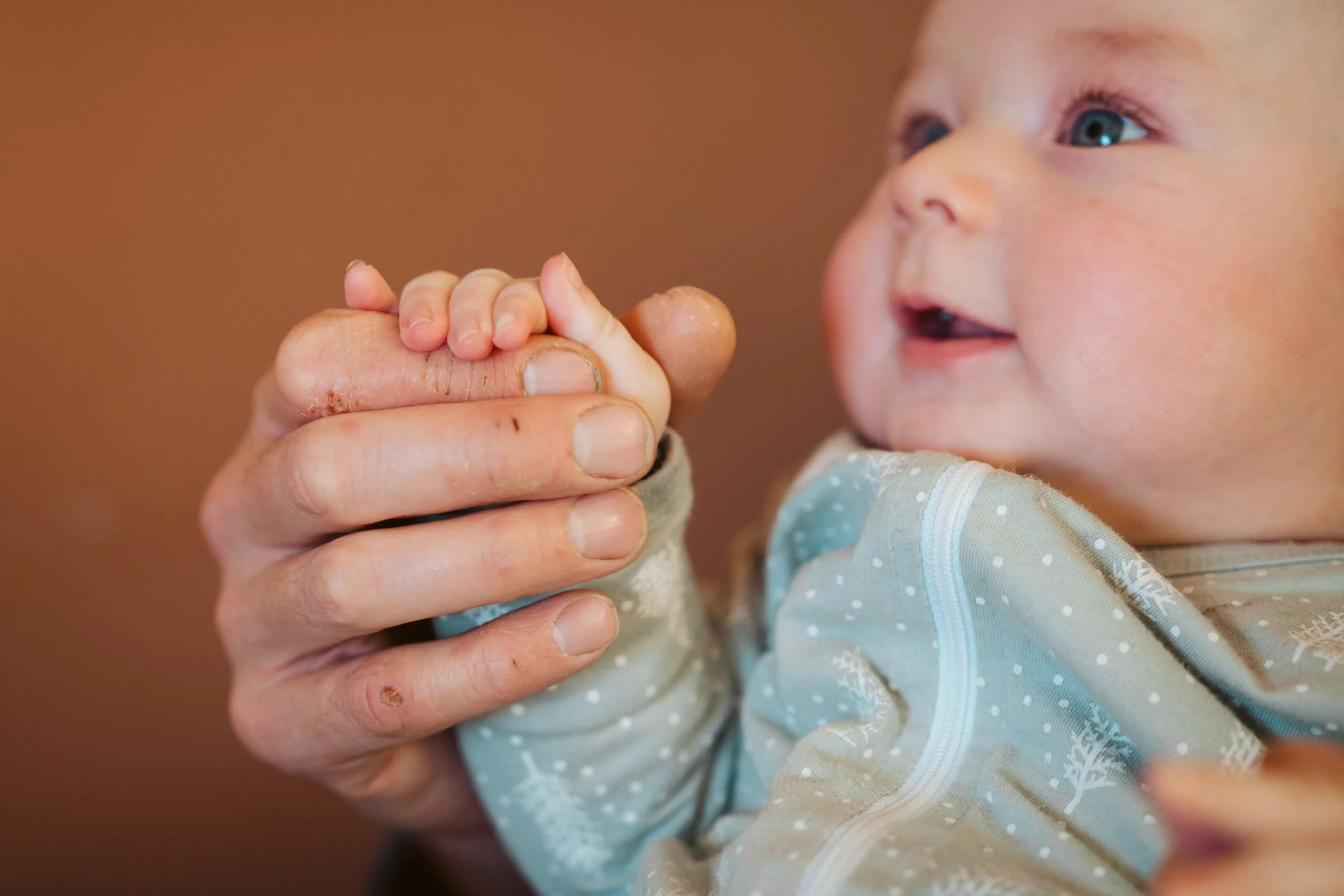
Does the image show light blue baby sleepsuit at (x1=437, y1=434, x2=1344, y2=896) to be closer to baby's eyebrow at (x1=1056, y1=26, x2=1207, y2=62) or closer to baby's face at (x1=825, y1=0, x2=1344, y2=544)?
baby's face at (x1=825, y1=0, x2=1344, y2=544)

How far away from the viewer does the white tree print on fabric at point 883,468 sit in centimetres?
58

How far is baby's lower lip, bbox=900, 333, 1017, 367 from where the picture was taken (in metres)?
0.63

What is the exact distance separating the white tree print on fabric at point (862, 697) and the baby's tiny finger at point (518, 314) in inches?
11.7

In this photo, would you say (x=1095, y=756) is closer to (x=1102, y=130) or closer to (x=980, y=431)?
(x=980, y=431)

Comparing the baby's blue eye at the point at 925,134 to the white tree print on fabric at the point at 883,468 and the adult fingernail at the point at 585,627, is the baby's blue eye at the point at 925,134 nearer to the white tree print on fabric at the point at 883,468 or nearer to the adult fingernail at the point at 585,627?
the white tree print on fabric at the point at 883,468

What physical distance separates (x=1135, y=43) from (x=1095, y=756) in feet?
1.48

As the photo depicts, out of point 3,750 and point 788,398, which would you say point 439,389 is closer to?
point 3,750

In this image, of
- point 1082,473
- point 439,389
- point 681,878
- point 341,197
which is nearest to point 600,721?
point 681,878

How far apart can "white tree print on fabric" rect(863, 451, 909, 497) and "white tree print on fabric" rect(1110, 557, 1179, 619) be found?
13 cm

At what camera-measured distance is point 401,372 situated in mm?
514

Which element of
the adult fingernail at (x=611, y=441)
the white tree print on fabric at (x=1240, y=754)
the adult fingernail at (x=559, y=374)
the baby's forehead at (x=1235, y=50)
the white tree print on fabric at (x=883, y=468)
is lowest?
the white tree print on fabric at (x=1240, y=754)

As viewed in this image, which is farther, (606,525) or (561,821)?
(561,821)

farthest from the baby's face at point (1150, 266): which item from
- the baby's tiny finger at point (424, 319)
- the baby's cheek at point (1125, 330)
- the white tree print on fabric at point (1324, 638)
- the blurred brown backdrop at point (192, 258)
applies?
the blurred brown backdrop at point (192, 258)

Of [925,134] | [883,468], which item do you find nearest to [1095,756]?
[883,468]
